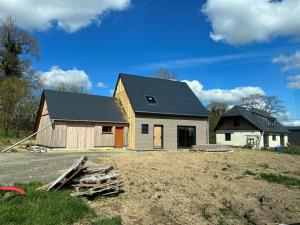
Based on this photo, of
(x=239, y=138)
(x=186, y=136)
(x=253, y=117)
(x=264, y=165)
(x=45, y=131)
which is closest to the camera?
(x=264, y=165)

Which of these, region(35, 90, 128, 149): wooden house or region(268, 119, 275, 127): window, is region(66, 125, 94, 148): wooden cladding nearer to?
region(35, 90, 128, 149): wooden house

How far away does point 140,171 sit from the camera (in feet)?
45.3

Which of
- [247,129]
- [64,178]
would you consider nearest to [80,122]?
[64,178]

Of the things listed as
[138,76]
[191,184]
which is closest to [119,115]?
[138,76]

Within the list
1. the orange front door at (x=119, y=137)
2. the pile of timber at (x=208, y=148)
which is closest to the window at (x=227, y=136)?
the pile of timber at (x=208, y=148)

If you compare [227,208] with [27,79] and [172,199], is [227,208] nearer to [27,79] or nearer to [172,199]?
[172,199]

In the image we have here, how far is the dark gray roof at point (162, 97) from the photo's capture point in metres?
27.1

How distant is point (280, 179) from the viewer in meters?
15.8

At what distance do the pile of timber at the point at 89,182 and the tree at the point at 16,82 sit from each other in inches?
1054

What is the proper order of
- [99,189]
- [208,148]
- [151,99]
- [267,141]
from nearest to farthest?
1. [99,189]
2. [208,148]
3. [151,99]
4. [267,141]

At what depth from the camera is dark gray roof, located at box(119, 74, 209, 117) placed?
88.8 feet

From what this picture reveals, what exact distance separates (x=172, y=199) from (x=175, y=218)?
1.34m

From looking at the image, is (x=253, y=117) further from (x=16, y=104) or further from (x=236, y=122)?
(x=16, y=104)

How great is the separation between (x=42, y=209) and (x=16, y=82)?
2934cm
